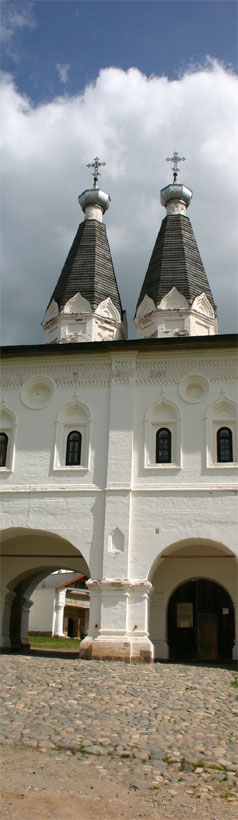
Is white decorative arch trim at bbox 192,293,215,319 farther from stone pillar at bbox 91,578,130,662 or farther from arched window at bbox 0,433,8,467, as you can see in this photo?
stone pillar at bbox 91,578,130,662

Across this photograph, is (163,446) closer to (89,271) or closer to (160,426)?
(160,426)

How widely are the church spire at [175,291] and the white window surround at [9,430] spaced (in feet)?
13.6

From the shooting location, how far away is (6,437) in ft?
51.3

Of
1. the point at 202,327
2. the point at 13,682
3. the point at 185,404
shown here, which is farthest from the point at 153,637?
the point at 202,327

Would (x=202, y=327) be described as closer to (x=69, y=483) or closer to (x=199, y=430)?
(x=199, y=430)

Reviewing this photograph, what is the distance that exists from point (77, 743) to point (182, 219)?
16.0m

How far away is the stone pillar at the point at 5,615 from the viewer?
16508 millimetres

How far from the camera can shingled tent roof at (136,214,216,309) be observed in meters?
18.0

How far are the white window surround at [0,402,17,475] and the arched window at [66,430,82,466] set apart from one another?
45.4 inches

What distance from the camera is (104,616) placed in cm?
1364

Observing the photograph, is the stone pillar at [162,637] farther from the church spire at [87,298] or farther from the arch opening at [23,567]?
the church spire at [87,298]

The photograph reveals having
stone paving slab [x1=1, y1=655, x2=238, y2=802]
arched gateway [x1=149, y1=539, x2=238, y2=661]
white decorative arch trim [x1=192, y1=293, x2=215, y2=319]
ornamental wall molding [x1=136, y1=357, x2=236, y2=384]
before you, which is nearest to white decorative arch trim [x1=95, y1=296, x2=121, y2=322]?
white decorative arch trim [x1=192, y1=293, x2=215, y2=319]

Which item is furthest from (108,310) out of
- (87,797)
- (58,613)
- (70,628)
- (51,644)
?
(70,628)

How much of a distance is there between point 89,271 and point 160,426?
18.7ft
